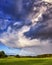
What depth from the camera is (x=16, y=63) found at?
19.4 meters

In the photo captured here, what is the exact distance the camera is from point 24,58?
64.1ft

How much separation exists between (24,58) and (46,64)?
1.51m

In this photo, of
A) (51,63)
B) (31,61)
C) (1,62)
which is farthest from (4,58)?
(51,63)

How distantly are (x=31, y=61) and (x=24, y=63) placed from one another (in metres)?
0.81

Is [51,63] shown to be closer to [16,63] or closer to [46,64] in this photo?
[46,64]

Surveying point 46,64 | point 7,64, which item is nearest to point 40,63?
point 46,64

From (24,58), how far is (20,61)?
428 mm

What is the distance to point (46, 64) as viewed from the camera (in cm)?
1895

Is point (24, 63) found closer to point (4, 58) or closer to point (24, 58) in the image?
point (24, 58)

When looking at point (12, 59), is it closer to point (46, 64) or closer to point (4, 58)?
point (4, 58)

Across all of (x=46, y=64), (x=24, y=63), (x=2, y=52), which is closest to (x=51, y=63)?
(x=46, y=64)

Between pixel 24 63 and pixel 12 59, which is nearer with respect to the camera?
pixel 24 63

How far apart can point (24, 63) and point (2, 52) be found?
5.08ft

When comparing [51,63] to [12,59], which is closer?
[51,63]
